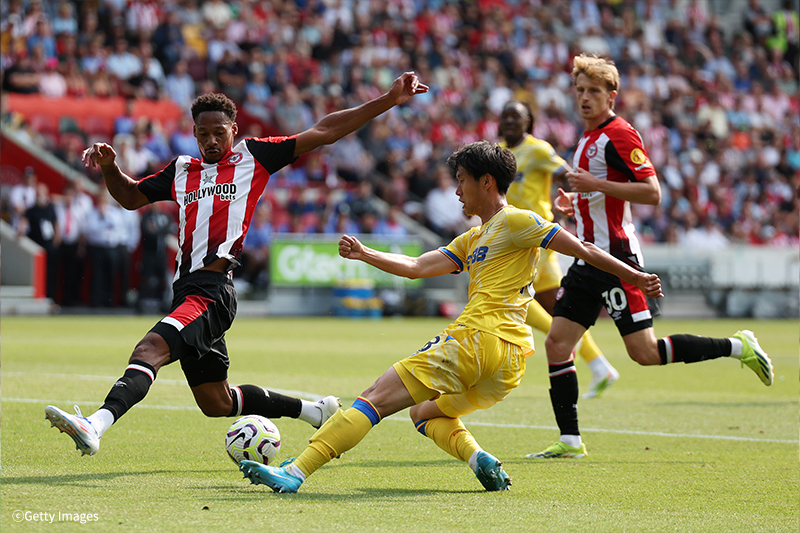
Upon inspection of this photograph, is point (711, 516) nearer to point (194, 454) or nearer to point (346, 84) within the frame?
point (194, 454)

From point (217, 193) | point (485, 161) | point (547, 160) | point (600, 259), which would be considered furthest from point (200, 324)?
point (547, 160)

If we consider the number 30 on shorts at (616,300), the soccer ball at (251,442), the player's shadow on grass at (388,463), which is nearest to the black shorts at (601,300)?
the number 30 on shorts at (616,300)

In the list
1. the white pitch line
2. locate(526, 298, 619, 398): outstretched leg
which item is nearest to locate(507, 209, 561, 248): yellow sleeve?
the white pitch line

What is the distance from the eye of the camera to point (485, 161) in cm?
519

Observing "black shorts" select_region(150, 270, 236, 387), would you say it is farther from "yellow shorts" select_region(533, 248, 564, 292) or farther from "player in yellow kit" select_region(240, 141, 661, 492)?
"yellow shorts" select_region(533, 248, 564, 292)

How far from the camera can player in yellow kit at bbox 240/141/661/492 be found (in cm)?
487

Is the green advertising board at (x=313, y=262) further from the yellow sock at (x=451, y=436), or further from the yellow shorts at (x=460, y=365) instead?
the yellow shorts at (x=460, y=365)

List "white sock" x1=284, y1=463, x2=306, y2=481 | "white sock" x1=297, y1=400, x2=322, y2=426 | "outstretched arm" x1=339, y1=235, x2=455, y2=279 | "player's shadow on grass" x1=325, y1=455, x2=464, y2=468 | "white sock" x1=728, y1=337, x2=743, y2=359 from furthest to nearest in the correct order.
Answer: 1. "white sock" x1=728, y1=337, x2=743, y2=359
2. "white sock" x1=297, y1=400, x2=322, y2=426
3. "player's shadow on grass" x1=325, y1=455, x2=464, y2=468
4. "outstretched arm" x1=339, y1=235, x2=455, y2=279
5. "white sock" x1=284, y1=463, x2=306, y2=481

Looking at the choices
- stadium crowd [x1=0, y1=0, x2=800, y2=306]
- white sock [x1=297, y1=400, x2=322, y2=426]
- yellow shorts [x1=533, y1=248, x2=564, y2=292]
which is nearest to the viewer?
white sock [x1=297, y1=400, x2=322, y2=426]

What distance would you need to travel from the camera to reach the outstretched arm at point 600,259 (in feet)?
16.4

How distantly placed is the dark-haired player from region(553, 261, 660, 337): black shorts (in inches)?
70.6

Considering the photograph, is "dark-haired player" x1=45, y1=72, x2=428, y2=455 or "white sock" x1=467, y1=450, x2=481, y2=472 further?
"dark-haired player" x1=45, y1=72, x2=428, y2=455

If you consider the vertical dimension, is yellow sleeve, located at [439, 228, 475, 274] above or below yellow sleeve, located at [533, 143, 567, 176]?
below

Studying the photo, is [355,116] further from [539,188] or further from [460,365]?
[539,188]
